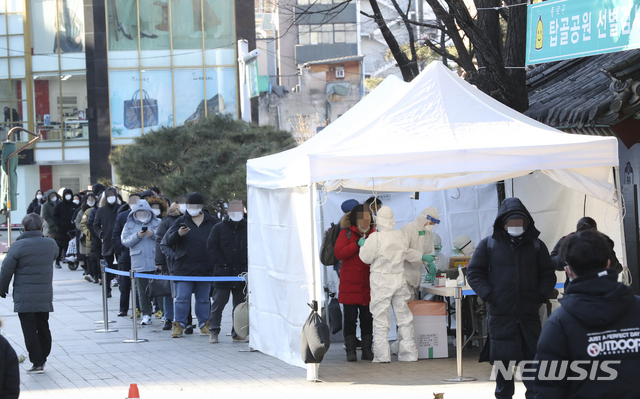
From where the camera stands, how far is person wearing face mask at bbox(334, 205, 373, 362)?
8.88m

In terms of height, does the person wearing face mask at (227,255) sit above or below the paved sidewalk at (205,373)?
above

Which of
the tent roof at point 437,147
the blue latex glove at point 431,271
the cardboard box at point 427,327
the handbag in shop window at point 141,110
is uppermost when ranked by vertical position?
the handbag in shop window at point 141,110

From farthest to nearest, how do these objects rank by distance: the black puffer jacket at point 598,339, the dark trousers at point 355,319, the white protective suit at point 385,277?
the dark trousers at point 355,319 < the white protective suit at point 385,277 < the black puffer jacket at point 598,339

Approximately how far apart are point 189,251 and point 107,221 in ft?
13.7

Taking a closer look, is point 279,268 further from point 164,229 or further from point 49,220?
point 49,220

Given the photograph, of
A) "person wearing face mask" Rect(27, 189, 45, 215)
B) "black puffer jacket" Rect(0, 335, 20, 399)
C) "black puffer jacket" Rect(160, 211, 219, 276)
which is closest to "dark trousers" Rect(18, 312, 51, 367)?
"black puffer jacket" Rect(160, 211, 219, 276)

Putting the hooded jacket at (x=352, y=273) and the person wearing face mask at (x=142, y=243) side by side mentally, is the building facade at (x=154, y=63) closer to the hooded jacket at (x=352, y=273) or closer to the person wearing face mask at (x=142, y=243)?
the person wearing face mask at (x=142, y=243)

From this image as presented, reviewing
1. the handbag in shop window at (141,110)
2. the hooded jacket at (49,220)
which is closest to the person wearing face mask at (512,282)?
the hooded jacket at (49,220)

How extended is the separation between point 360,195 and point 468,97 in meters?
3.14

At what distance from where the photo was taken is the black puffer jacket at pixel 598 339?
3340mm

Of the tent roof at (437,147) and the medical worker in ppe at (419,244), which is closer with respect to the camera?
the tent roof at (437,147)

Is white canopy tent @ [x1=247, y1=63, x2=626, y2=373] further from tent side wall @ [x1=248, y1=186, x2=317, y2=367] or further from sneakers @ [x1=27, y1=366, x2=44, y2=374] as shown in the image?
sneakers @ [x1=27, y1=366, x2=44, y2=374]

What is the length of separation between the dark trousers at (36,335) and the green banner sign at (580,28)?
651cm

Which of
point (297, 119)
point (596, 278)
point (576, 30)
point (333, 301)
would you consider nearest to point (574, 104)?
point (576, 30)
